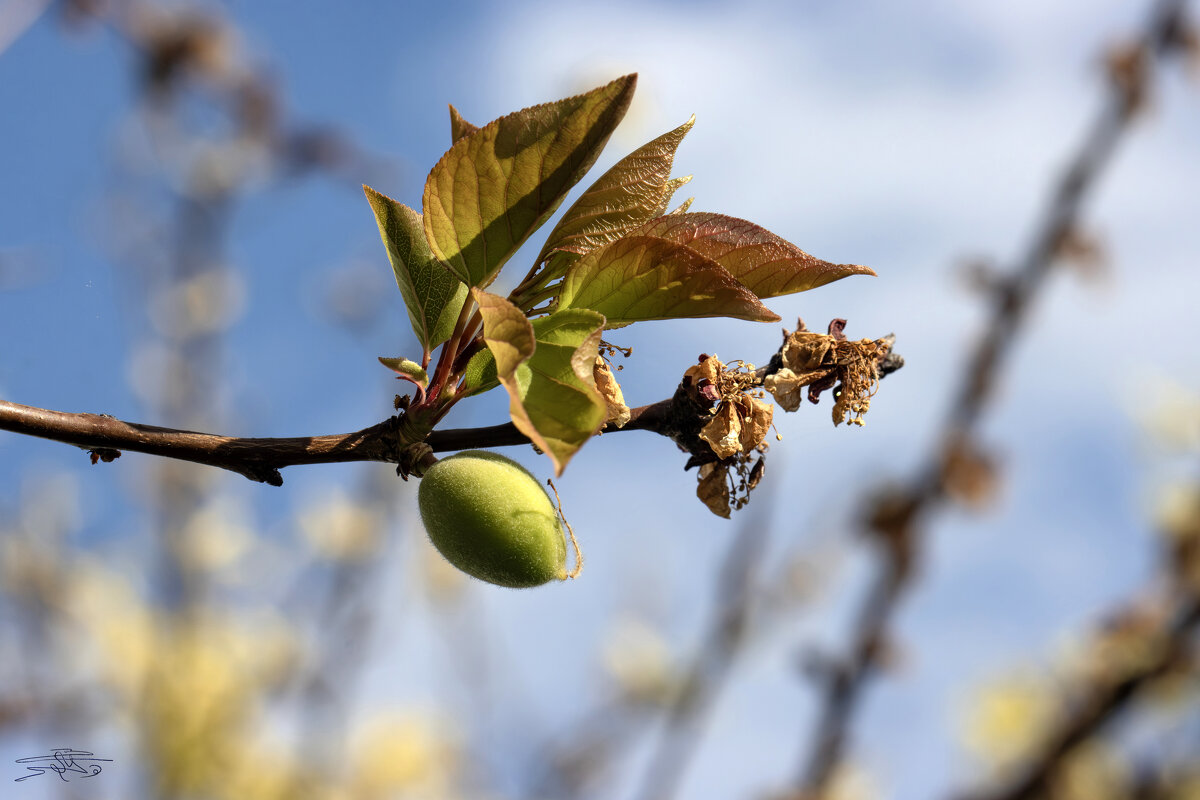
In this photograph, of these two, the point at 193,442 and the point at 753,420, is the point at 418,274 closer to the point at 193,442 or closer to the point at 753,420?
the point at 193,442

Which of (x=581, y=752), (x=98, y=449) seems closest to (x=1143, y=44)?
(x=98, y=449)

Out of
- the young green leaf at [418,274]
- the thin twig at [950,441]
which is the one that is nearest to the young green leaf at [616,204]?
the young green leaf at [418,274]

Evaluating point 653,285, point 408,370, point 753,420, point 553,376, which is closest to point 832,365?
point 753,420

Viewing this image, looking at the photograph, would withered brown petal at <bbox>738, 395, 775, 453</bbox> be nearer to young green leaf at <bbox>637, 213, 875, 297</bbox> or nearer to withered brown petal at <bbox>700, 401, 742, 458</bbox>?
withered brown petal at <bbox>700, 401, 742, 458</bbox>

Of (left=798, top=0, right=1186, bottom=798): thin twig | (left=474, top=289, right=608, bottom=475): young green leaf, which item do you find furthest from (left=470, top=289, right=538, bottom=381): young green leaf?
(left=798, top=0, right=1186, bottom=798): thin twig

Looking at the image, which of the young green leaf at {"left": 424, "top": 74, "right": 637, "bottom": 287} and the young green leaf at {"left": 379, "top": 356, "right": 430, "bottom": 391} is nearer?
the young green leaf at {"left": 424, "top": 74, "right": 637, "bottom": 287}

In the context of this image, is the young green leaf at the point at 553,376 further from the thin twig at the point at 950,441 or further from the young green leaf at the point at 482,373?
the thin twig at the point at 950,441
